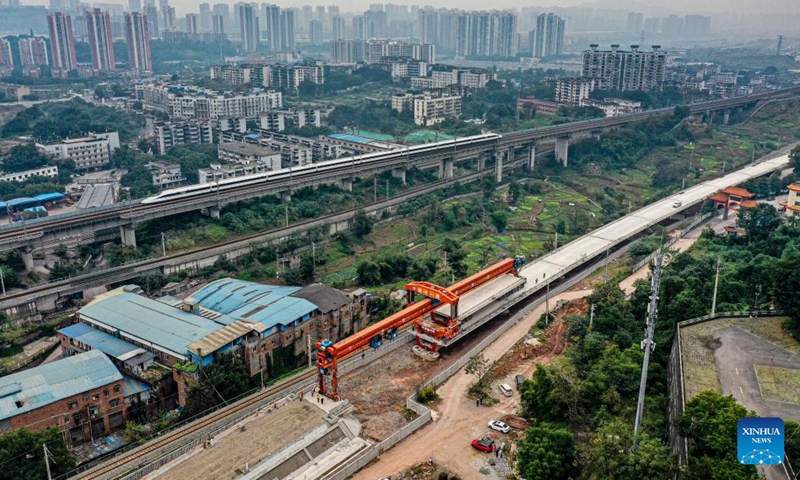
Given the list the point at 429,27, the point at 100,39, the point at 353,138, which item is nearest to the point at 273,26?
the point at 429,27

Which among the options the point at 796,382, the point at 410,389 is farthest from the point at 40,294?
the point at 796,382

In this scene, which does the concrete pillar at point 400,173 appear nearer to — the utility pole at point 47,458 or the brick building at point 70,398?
the brick building at point 70,398

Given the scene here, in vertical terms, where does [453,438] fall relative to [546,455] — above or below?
below

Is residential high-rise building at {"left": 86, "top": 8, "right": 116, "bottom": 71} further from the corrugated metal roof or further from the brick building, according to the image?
the brick building

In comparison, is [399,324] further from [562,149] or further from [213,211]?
[562,149]

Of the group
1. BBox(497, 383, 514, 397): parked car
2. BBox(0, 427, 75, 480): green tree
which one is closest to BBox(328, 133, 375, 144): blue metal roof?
BBox(497, 383, 514, 397): parked car

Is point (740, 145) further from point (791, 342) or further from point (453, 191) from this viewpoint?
point (791, 342)
